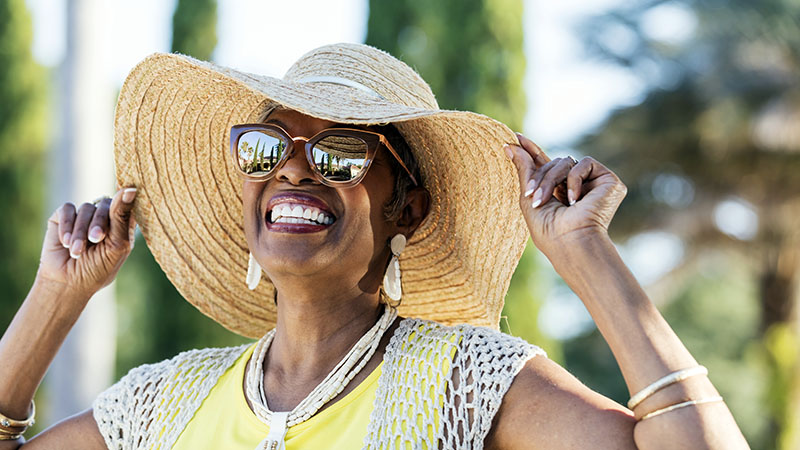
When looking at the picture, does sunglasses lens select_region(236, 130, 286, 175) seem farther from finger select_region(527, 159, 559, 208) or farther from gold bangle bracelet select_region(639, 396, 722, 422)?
gold bangle bracelet select_region(639, 396, 722, 422)

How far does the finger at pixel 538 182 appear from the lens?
2.21 m

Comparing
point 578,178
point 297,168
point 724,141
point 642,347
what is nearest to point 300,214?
point 297,168

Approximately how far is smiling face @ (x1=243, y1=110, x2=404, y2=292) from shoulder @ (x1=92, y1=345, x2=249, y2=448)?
0.40 m

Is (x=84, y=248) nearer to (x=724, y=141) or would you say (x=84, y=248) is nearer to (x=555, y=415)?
(x=555, y=415)

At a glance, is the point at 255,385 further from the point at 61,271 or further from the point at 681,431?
the point at 681,431

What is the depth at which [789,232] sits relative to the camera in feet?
48.7

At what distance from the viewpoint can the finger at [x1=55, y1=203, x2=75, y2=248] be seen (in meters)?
2.77

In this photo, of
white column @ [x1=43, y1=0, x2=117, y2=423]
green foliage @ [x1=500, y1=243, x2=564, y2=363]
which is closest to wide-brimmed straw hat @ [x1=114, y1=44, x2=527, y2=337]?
white column @ [x1=43, y1=0, x2=117, y2=423]

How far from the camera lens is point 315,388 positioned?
2447mm

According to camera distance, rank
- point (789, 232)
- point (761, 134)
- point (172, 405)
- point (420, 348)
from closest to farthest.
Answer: point (420, 348)
point (172, 405)
point (761, 134)
point (789, 232)

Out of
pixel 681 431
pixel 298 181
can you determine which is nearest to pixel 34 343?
pixel 298 181

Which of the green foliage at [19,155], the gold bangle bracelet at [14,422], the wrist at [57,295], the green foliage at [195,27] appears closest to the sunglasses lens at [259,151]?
the wrist at [57,295]

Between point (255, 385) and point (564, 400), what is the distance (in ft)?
2.98

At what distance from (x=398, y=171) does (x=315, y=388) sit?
25.9 inches
